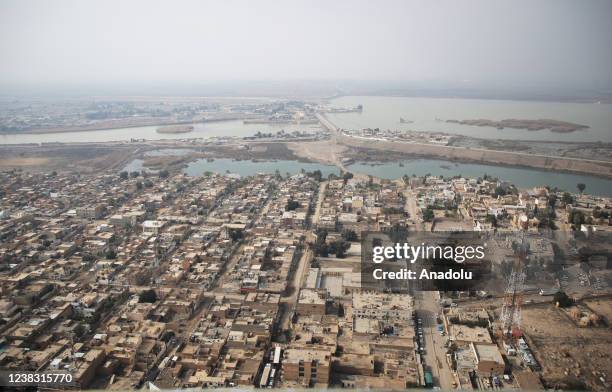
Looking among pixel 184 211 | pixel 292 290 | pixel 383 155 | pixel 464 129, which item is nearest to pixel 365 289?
pixel 292 290

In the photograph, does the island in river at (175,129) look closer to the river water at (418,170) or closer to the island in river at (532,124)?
the river water at (418,170)

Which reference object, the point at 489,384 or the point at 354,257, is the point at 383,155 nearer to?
the point at 354,257

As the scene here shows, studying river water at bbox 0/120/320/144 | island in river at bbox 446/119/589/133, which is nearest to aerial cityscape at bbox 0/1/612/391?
river water at bbox 0/120/320/144

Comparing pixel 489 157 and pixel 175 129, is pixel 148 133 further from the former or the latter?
pixel 489 157

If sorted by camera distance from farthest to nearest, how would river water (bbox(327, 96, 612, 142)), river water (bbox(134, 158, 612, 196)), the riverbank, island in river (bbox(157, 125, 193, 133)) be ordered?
island in river (bbox(157, 125, 193, 133)), river water (bbox(327, 96, 612, 142)), the riverbank, river water (bbox(134, 158, 612, 196))

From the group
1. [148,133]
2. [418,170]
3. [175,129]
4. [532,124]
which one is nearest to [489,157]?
[418,170]

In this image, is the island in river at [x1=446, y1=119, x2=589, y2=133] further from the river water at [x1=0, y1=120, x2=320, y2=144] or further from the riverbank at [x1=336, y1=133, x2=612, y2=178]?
the river water at [x1=0, y1=120, x2=320, y2=144]
